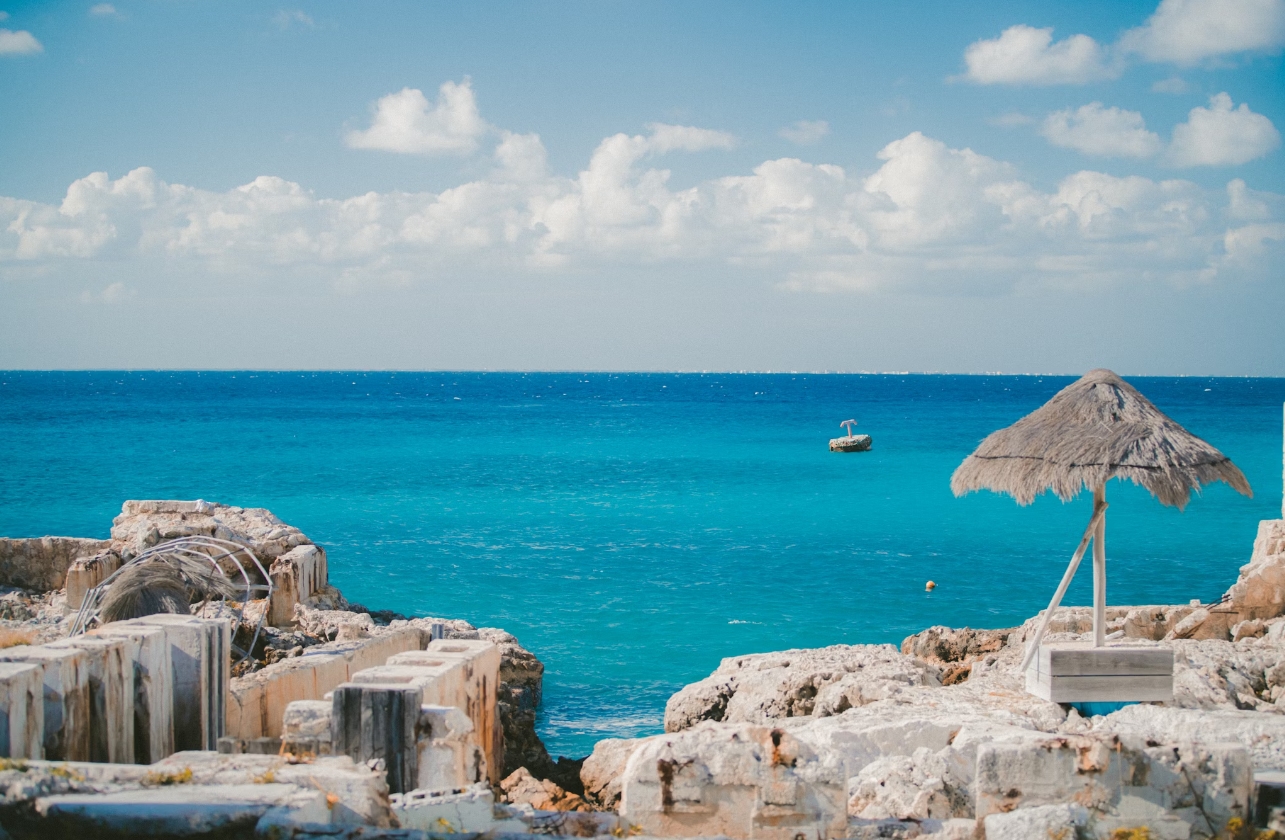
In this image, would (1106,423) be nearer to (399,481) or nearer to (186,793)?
(186,793)

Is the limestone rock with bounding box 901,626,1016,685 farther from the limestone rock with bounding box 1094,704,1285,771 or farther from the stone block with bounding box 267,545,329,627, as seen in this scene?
the stone block with bounding box 267,545,329,627

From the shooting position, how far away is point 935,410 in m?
82.6

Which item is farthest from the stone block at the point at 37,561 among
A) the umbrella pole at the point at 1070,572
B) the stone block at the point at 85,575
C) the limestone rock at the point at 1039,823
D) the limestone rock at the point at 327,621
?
the limestone rock at the point at 1039,823

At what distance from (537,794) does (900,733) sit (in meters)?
2.76

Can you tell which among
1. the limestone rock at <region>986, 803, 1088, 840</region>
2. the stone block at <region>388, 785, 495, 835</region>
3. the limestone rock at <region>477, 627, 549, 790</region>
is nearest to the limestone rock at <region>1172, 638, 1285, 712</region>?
the limestone rock at <region>986, 803, 1088, 840</region>

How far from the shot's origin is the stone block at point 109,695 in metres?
6.16

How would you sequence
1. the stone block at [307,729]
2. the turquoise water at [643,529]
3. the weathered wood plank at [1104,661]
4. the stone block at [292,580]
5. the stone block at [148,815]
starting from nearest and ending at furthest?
the stone block at [148,815] → the stone block at [307,729] → the weathered wood plank at [1104,661] → the stone block at [292,580] → the turquoise water at [643,529]

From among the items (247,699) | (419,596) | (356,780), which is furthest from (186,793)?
(419,596)

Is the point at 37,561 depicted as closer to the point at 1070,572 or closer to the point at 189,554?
the point at 189,554

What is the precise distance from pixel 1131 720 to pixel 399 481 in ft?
98.4

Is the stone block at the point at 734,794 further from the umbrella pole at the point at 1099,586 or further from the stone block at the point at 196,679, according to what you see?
the umbrella pole at the point at 1099,586

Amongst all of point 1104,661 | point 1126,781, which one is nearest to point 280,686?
point 1126,781

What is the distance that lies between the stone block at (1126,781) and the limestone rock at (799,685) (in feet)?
12.8

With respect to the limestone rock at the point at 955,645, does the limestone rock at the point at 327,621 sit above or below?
above
